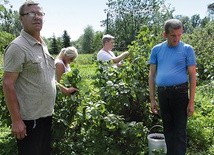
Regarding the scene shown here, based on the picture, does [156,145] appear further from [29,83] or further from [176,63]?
[29,83]

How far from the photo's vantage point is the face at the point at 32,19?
2807 millimetres

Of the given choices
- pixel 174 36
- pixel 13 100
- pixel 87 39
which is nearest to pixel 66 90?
pixel 13 100

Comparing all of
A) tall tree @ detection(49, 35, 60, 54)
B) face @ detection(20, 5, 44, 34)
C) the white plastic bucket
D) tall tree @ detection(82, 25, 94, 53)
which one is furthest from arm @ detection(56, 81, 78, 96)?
tall tree @ detection(82, 25, 94, 53)

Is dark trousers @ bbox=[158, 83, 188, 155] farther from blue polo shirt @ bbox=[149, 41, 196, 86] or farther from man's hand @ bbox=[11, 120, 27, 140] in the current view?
man's hand @ bbox=[11, 120, 27, 140]

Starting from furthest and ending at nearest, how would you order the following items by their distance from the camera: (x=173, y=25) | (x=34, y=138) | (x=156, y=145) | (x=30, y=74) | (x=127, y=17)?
(x=127, y=17) → (x=156, y=145) → (x=173, y=25) → (x=34, y=138) → (x=30, y=74)

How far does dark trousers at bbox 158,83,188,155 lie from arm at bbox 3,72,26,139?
1.69 meters

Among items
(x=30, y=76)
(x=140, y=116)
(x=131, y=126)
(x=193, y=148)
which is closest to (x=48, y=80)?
(x=30, y=76)

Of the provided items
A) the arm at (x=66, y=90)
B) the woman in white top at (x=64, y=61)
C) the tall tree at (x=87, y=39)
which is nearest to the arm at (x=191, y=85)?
the arm at (x=66, y=90)

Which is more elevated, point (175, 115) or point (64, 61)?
point (64, 61)

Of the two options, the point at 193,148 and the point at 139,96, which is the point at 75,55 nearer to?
the point at 139,96

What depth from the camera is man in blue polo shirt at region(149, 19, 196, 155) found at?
365 centimetres

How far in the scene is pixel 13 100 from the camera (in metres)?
2.70

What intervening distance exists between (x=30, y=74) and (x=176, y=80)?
164cm

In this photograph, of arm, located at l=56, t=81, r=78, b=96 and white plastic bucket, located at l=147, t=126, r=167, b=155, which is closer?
arm, located at l=56, t=81, r=78, b=96
